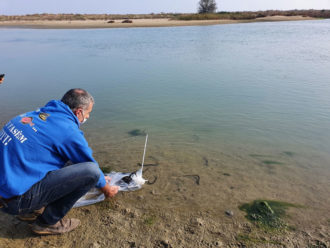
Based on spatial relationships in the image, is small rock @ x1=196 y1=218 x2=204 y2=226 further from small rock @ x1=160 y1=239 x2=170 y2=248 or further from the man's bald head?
the man's bald head

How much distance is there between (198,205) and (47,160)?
68.9 inches

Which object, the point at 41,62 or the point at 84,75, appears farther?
the point at 41,62

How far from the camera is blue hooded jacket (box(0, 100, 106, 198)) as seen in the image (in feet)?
7.14

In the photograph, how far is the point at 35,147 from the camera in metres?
2.22

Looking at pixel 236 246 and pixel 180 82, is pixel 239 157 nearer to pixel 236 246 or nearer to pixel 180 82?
pixel 236 246

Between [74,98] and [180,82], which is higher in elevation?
[74,98]

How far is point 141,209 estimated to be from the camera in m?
3.16

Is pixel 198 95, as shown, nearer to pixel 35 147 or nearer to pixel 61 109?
pixel 61 109

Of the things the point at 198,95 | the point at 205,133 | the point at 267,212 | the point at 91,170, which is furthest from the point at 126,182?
the point at 198,95

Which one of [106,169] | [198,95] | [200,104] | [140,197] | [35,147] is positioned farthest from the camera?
[198,95]

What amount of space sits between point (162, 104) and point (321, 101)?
3773mm

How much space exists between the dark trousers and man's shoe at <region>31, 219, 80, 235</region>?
0.26ft

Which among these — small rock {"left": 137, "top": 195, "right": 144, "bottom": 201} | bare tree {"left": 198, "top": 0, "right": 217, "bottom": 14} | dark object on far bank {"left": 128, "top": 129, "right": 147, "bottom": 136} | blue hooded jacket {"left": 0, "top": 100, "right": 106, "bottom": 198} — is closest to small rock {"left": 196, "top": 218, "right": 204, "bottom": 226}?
small rock {"left": 137, "top": 195, "right": 144, "bottom": 201}

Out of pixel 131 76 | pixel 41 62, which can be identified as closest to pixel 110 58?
pixel 41 62
